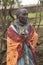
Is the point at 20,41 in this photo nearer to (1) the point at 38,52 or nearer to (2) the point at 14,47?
(2) the point at 14,47

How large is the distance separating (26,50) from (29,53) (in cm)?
9

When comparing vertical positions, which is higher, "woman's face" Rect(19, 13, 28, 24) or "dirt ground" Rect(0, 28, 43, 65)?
"woman's face" Rect(19, 13, 28, 24)

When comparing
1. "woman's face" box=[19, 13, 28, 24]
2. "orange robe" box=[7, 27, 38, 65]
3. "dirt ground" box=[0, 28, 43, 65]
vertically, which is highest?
"woman's face" box=[19, 13, 28, 24]

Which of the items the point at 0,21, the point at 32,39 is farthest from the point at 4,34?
the point at 32,39

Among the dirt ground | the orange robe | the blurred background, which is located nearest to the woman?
the orange robe

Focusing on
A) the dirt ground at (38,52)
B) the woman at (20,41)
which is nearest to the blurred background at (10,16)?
the dirt ground at (38,52)

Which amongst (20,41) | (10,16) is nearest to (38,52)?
(10,16)

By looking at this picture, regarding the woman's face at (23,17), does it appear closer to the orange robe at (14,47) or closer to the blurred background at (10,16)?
the orange robe at (14,47)

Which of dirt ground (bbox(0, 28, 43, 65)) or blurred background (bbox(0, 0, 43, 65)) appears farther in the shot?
dirt ground (bbox(0, 28, 43, 65))

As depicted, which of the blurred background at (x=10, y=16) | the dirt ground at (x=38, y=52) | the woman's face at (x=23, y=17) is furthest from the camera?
the dirt ground at (x=38, y=52)

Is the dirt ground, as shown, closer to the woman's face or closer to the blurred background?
the blurred background

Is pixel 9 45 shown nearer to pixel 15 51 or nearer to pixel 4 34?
pixel 15 51

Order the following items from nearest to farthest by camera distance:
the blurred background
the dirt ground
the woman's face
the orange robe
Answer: the woman's face, the orange robe, the blurred background, the dirt ground

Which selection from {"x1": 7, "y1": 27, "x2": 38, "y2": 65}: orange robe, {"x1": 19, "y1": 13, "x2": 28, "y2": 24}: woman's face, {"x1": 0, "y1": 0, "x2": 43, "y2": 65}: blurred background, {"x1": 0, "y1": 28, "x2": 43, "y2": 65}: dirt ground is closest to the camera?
{"x1": 19, "y1": 13, "x2": 28, "y2": 24}: woman's face
